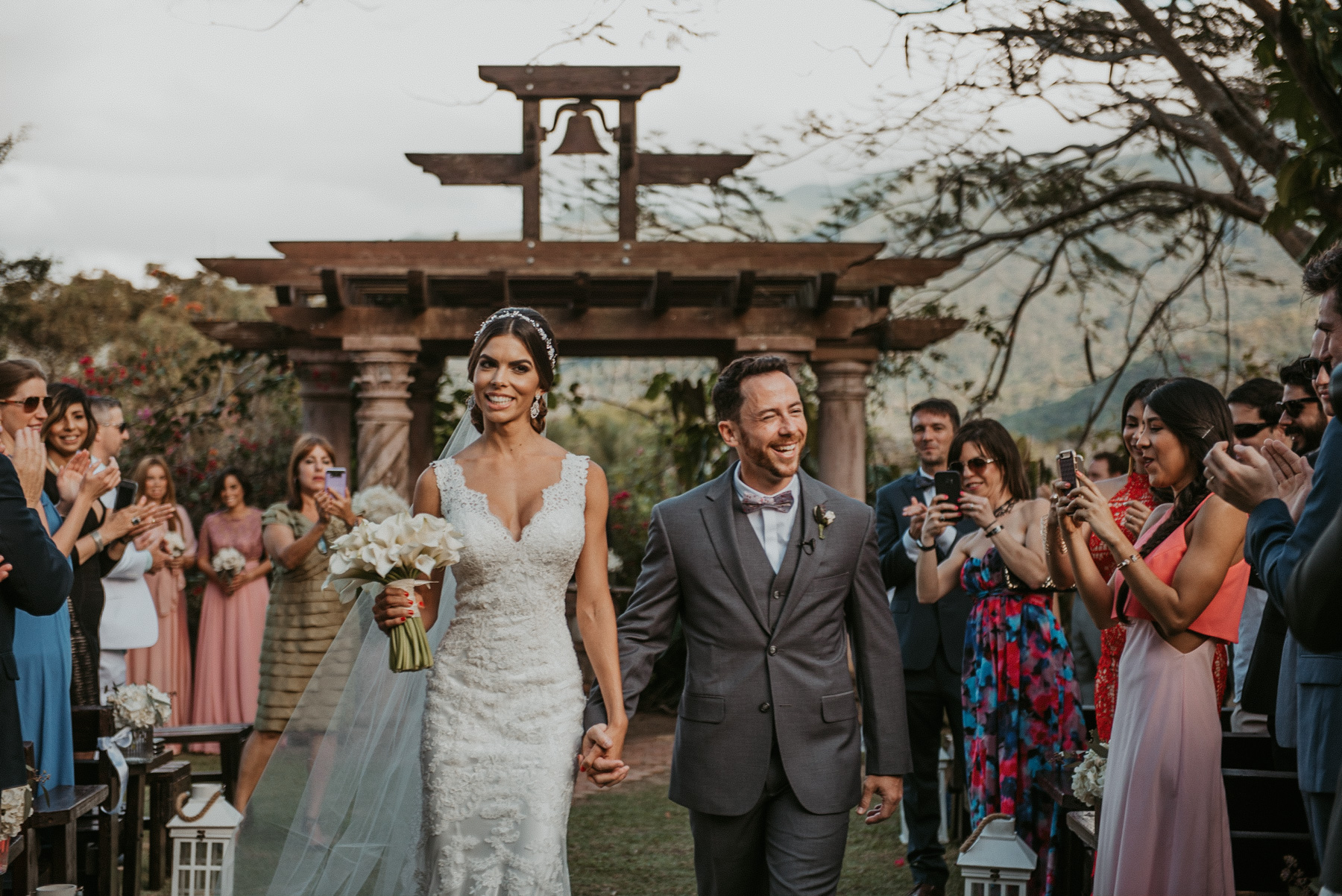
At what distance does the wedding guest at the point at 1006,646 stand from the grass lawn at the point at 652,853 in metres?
0.89

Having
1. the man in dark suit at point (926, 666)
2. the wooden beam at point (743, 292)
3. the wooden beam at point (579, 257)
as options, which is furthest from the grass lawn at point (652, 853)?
the wooden beam at point (579, 257)

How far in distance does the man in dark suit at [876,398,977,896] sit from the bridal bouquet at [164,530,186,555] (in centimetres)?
534

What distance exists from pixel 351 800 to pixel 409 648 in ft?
3.45

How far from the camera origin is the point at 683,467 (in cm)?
1203

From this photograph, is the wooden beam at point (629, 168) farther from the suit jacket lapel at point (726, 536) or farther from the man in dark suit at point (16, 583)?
the man in dark suit at point (16, 583)

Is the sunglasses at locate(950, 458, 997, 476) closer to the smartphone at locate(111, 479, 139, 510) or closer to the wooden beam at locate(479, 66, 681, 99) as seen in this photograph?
the smartphone at locate(111, 479, 139, 510)

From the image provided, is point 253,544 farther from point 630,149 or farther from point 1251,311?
point 1251,311

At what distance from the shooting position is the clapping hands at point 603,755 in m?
3.37

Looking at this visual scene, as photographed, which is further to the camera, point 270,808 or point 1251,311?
point 1251,311

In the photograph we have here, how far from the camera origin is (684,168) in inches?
369

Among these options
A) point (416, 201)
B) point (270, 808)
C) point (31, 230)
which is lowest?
point (270, 808)

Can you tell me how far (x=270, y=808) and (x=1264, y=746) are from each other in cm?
354

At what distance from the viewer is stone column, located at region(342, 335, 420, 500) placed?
9.30 meters

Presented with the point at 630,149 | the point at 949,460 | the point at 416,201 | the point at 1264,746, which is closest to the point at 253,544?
the point at 630,149
